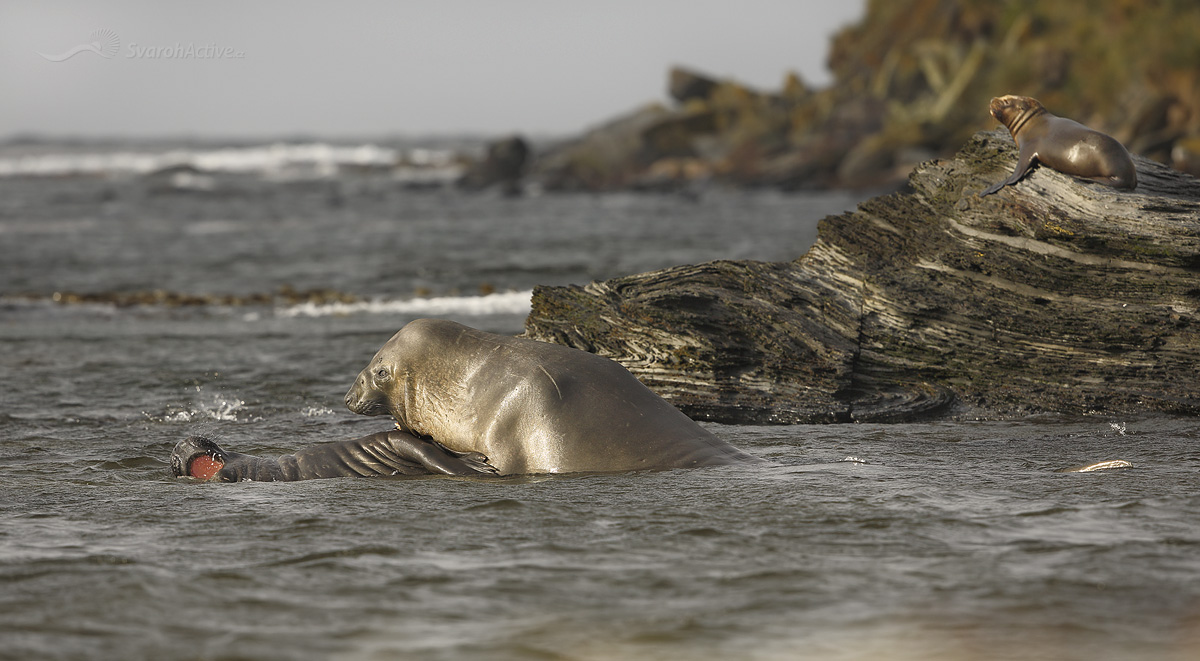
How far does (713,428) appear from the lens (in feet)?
25.8

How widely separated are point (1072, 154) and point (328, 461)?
5.80 m

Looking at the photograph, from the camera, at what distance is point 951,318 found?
8312mm

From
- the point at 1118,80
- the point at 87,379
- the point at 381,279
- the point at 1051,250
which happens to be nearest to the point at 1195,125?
the point at 1118,80

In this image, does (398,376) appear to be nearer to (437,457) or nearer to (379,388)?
(379,388)

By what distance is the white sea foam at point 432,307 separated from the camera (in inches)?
583

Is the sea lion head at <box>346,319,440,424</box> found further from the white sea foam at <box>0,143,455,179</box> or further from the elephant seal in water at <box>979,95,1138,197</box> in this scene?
the white sea foam at <box>0,143,455,179</box>

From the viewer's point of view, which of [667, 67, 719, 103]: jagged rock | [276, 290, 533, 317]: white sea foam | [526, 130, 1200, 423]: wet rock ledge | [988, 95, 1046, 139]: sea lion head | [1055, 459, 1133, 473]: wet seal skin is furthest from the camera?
[667, 67, 719, 103]: jagged rock

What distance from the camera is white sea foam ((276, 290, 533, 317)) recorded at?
1481cm

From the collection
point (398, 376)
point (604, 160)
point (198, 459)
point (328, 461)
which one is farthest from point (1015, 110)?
point (604, 160)

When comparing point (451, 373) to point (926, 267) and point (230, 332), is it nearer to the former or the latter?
point (926, 267)

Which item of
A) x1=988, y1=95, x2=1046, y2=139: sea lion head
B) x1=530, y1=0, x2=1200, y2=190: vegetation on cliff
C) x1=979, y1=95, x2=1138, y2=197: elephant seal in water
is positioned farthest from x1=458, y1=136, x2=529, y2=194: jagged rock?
x1=979, y1=95, x2=1138, y2=197: elephant seal in water

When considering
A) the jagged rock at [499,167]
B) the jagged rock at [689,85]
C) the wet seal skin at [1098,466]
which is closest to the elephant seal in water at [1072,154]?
the wet seal skin at [1098,466]

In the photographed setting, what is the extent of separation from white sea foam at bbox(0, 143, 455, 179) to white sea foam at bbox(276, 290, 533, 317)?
2328 inches

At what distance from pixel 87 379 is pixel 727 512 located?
24.8ft
